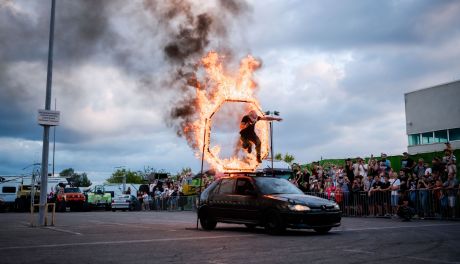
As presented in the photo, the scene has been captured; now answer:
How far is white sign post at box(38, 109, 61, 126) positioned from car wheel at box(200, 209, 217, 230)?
6371mm

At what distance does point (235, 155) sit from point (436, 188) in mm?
7333

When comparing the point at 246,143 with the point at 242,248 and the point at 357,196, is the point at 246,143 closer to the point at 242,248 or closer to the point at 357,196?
the point at 357,196

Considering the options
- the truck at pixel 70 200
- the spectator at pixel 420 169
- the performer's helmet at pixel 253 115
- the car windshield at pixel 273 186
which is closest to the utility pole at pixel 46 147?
the performer's helmet at pixel 253 115

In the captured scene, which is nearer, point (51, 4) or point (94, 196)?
point (51, 4)

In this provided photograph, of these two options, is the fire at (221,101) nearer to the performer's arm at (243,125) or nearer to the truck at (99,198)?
the performer's arm at (243,125)

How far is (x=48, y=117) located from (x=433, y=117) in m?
32.3

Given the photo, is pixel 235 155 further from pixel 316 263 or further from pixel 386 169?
pixel 316 263

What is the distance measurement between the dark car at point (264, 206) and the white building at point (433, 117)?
1140 inches

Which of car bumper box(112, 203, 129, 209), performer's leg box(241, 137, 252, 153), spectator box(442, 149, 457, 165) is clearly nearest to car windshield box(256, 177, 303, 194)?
performer's leg box(241, 137, 252, 153)

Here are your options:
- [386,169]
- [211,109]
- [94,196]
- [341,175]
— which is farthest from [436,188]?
[94,196]

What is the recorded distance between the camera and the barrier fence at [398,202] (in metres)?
17.8

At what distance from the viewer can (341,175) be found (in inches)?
877

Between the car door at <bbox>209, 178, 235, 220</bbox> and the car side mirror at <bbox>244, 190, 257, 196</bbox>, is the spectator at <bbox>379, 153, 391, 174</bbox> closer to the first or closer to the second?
the car door at <bbox>209, 178, 235, 220</bbox>

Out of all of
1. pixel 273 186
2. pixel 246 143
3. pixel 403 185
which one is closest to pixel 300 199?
pixel 273 186
